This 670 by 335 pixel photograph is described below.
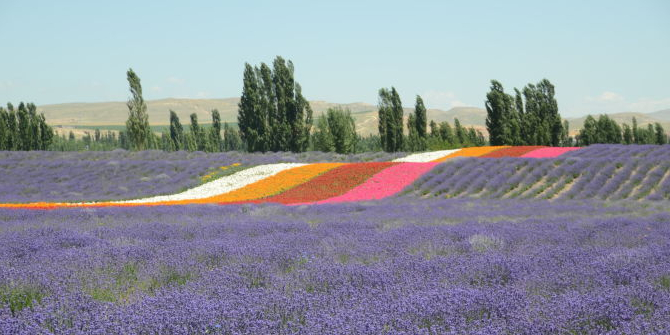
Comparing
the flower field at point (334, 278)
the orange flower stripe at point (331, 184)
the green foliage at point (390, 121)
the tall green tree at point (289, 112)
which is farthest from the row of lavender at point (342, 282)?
the green foliage at point (390, 121)

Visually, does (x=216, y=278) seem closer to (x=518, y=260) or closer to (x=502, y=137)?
(x=518, y=260)

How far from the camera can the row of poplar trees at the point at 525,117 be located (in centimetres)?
5831

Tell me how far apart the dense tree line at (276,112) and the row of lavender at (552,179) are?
111ft

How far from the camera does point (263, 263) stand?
237 inches

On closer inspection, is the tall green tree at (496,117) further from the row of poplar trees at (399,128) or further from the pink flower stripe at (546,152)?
the pink flower stripe at (546,152)

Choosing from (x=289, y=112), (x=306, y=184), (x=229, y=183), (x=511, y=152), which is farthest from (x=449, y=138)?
(x=306, y=184)

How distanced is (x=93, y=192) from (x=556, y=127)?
5733 cm

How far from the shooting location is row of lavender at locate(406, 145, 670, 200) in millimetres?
21906

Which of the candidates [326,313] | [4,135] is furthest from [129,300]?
[4,135]

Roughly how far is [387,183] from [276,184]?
22.2 feet

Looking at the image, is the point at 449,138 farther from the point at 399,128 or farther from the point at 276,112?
the point at 276,112

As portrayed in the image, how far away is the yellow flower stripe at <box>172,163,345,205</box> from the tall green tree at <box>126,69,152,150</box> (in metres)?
26.1

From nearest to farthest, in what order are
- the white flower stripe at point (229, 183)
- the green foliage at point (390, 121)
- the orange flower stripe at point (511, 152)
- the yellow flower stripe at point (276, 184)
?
the yellow flower stripe at point (276, 184), the white flower stripe at point (229, 183), the orange flower stripe at point (511, 152), the green foliage at point (390, 121)

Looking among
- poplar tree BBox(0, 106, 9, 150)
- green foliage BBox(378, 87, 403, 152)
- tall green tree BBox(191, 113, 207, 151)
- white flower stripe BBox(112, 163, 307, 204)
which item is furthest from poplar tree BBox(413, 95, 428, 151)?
poplar tree BBox(0, 106, 9, 150)
